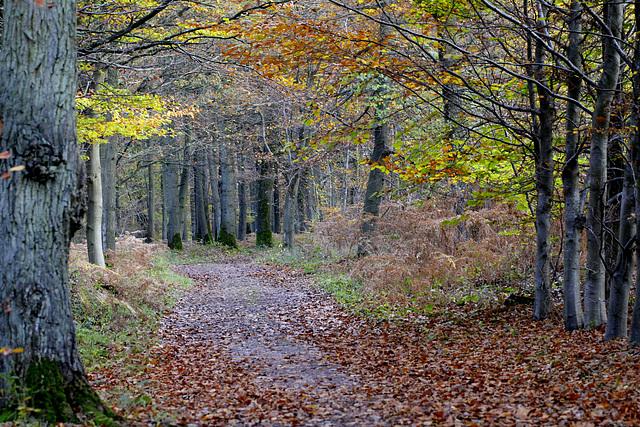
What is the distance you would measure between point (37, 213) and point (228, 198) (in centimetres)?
2137

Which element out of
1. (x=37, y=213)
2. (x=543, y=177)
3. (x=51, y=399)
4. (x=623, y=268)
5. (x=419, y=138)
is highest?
(x=419, y=138)

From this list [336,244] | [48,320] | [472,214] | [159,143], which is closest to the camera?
[48,320]

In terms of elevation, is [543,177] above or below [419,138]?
below

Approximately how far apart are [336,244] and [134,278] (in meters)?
7.86

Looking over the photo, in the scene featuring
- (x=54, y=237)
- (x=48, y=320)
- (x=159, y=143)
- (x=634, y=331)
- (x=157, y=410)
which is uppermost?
(x=159, y=143)

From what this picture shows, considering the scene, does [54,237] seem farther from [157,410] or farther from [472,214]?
[472,214]

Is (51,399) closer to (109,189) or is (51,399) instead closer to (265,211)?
(109,189)

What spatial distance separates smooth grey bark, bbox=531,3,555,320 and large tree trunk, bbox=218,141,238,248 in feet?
59.8

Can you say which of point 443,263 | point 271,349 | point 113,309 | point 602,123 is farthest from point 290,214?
point 602,123

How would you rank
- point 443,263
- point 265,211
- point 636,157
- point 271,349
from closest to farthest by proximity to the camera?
point 636,157
point 271,349
point 443,263
point 265,211

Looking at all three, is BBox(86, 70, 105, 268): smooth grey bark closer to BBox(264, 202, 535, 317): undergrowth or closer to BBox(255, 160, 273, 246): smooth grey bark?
BBox(264, 202, 535, 317): undergrowth

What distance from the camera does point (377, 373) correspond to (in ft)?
20.5

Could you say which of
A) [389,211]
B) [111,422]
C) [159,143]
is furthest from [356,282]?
[159,143]

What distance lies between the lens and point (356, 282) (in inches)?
490
